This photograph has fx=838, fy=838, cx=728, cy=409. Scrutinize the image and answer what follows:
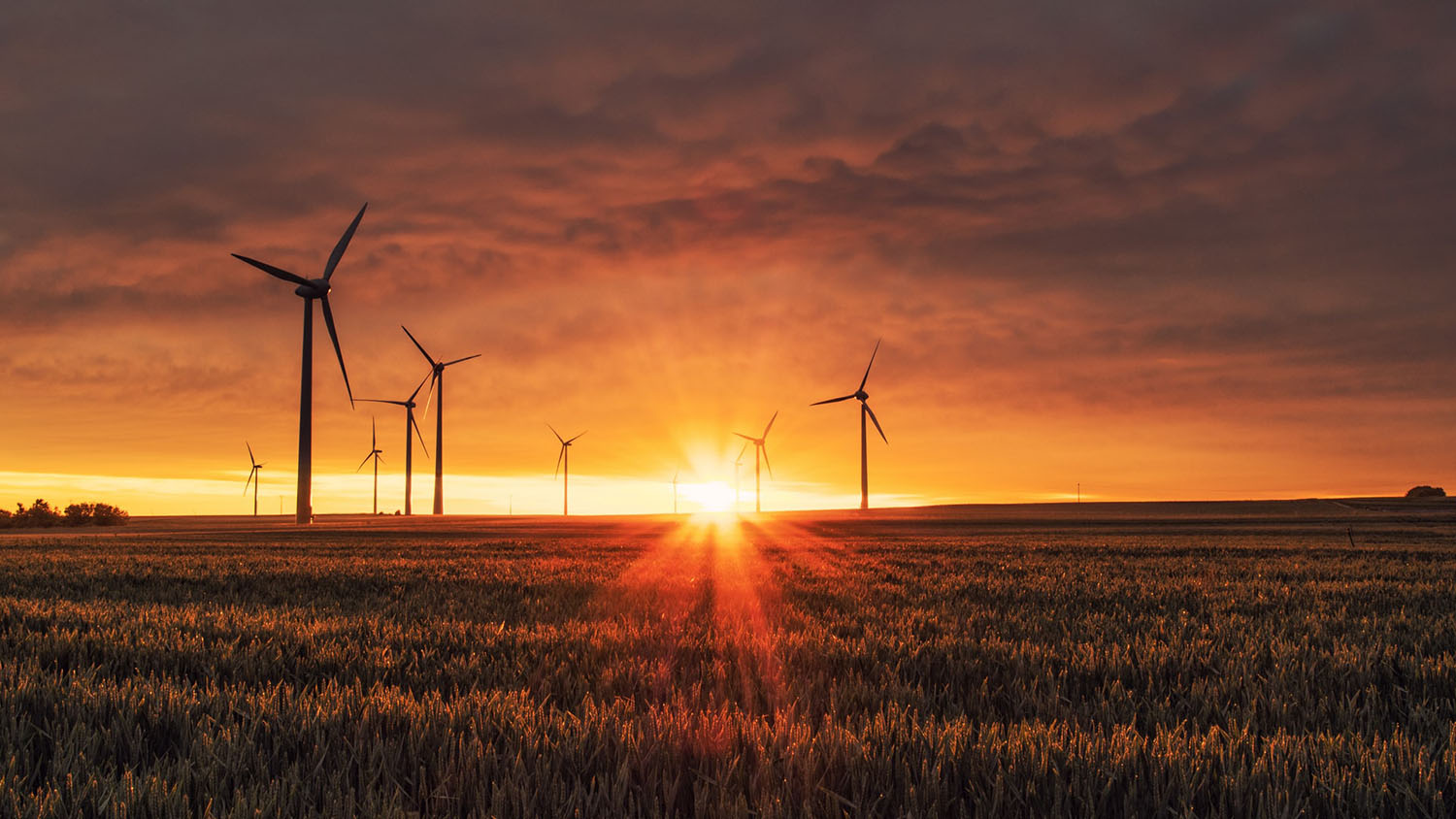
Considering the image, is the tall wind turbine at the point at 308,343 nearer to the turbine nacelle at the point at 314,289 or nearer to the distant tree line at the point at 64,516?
the turbine nacelle at the point at 314,289

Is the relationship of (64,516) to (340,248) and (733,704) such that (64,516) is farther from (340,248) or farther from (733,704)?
(733,704)

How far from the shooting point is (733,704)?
19.1ft

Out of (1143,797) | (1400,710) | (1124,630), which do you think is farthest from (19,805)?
(1124,630)

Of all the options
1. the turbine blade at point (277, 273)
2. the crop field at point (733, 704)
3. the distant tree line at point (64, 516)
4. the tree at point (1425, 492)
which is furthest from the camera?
the tree at point (1425, 492)

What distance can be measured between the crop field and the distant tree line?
4343 inches

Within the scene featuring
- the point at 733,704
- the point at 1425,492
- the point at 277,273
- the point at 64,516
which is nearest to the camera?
the point at 733,704

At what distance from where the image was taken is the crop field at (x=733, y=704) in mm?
3777

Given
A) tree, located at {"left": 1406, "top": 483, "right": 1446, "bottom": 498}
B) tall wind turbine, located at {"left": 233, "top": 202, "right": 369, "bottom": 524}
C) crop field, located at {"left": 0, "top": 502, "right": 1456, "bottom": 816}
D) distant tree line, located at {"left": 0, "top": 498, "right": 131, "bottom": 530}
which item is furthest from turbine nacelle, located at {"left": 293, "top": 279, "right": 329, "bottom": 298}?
tree, located at {"left": 1406, "top": 483, "right": 1446, "bottom": 498}

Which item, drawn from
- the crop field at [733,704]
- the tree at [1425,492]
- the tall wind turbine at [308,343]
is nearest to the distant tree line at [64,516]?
Answer: the tall wind turbine at [308,343]

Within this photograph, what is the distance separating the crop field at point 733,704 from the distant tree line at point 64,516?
110305 mm

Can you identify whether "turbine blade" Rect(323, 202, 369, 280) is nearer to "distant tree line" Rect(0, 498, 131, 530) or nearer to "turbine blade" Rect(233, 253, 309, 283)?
"turbine blade" Rect(233, 253, 309, 283)

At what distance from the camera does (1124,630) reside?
32.5ft

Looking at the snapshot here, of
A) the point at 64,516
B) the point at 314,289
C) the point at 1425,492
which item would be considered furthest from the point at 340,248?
the point at 1425,492

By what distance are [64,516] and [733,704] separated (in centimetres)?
12527
